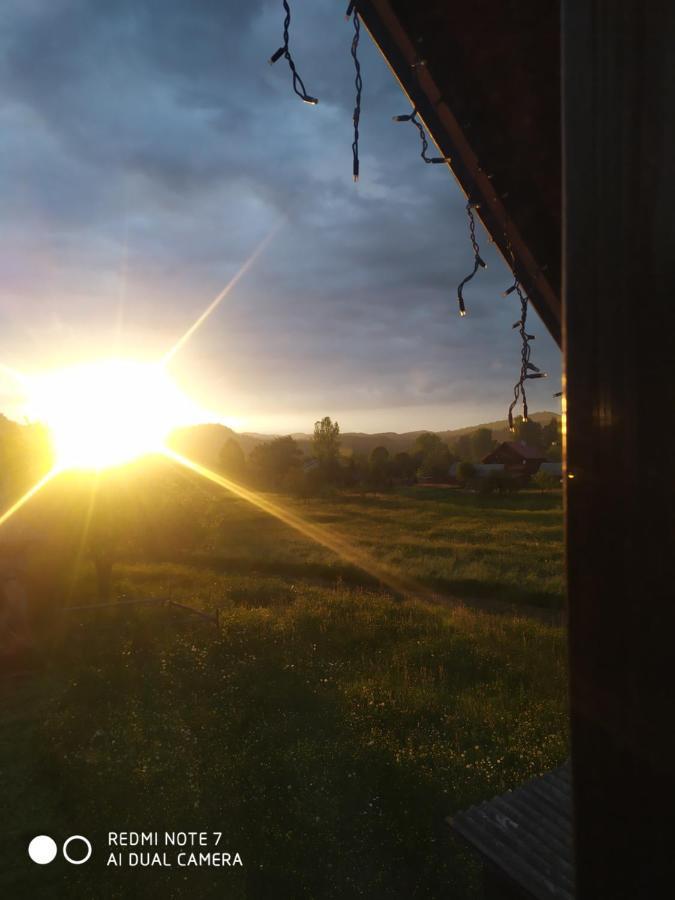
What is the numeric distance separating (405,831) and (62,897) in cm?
453

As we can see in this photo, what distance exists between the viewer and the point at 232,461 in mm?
84562

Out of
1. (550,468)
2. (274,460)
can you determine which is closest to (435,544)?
(550,468)

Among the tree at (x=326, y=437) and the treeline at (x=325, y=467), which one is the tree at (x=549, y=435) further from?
the tree at (x=326, y=437)

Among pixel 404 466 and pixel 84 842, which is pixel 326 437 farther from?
pixel 84 842

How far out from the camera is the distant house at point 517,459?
6769 cm

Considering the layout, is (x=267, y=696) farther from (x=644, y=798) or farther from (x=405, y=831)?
(x=644, y=798)

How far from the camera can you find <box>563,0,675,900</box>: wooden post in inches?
36.8

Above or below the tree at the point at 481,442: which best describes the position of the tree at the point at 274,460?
below

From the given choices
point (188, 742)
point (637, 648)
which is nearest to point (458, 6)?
point (637, 648)

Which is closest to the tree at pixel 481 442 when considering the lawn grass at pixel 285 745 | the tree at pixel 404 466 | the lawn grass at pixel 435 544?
the tree at pixel 404 466

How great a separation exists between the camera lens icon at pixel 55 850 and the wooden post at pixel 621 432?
29.7ft

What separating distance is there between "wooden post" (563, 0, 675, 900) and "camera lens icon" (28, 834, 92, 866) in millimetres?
9064

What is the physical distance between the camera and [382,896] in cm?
677

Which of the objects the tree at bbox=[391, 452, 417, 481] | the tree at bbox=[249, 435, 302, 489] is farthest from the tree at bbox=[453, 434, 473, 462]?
the tree at bbox=[249, 435, 302, 489]
